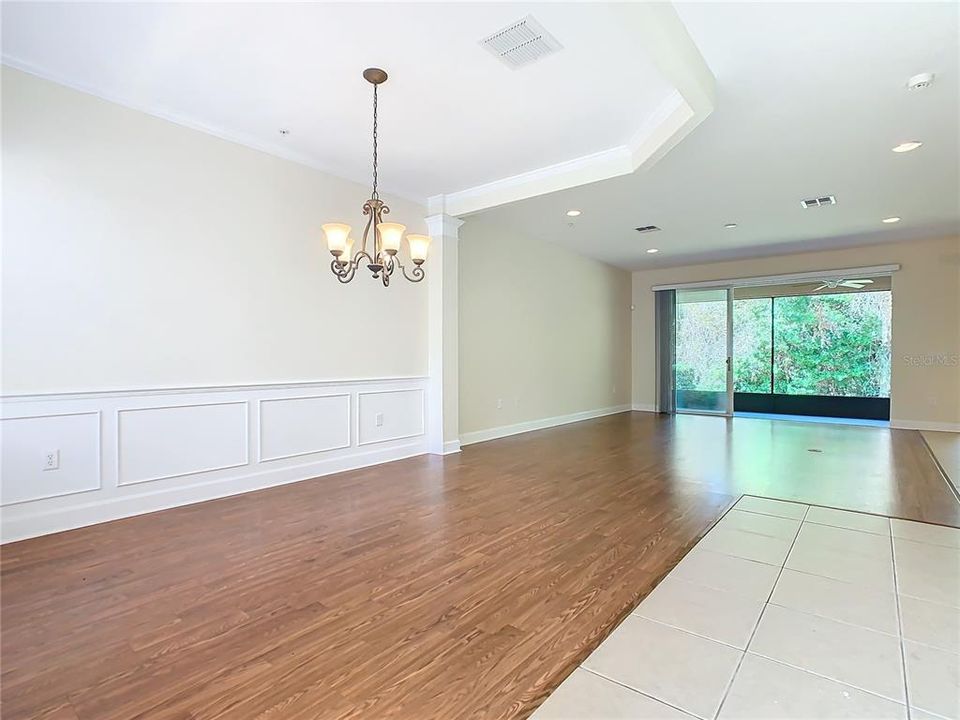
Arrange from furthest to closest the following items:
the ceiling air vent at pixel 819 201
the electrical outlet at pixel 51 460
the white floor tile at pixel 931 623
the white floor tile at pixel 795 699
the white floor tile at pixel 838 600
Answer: the ceiling air vent at pixel 819 201, the electrical outlet at pixel 51 460, the white floor tile at pixel 838 600, the white floor tile at pixel 931 623, the white floor tile at pixel 795 699

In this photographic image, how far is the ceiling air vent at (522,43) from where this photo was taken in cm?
250

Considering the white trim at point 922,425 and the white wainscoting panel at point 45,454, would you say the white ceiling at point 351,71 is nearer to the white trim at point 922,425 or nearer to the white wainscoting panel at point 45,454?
the white wainscoting panel at point 45,454

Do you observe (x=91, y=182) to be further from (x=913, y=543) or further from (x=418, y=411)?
(x=913, y=543)

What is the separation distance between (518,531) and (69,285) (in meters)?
3.13

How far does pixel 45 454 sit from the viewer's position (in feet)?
9.64

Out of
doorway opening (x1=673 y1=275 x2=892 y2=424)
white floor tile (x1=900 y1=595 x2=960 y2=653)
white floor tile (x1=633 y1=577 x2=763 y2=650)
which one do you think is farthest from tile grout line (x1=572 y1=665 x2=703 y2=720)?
doorway opening (x1=673 y1=275 x2=892 y2=424)

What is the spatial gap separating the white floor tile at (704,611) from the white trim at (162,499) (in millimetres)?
3034

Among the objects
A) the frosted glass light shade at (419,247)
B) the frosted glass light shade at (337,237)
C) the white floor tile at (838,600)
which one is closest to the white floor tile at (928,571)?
the white floor tile at (838,600)

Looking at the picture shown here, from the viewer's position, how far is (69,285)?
301 cm

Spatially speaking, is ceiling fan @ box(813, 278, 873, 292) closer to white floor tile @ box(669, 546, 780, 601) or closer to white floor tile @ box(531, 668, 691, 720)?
white floor tile @ box(669, 546, 780, 601)

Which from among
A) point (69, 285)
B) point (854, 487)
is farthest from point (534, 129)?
point (854, 487)

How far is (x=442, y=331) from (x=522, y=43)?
3081 mm

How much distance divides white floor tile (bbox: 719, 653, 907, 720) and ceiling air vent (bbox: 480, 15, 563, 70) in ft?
9.61

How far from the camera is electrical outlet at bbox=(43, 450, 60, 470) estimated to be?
2.94 m
